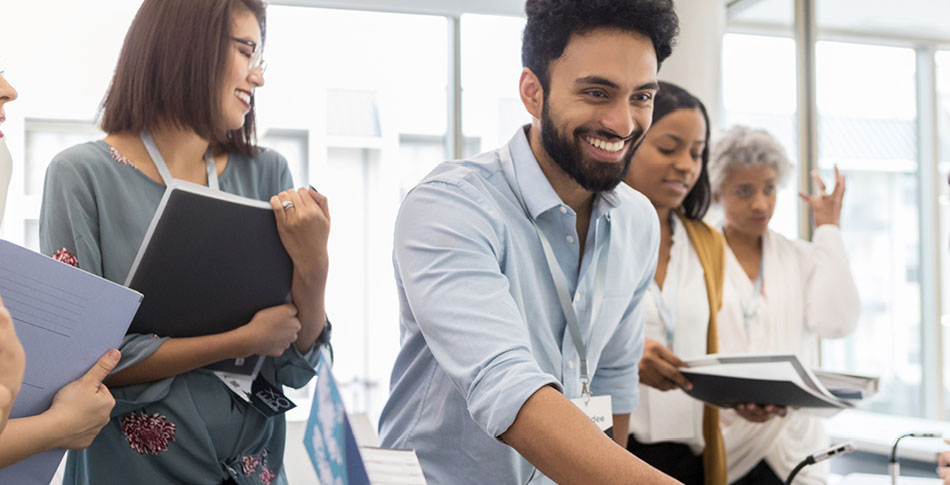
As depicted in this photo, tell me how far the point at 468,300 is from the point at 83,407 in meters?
0.55

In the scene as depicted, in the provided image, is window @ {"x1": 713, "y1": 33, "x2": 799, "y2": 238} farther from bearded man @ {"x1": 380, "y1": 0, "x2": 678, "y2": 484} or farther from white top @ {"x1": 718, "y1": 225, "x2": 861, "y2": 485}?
bearded man @ {"x1": 380, "y1": 0, "x2": 678, "y2": 484}

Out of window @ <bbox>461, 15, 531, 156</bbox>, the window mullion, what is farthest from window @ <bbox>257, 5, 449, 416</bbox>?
the window mullion

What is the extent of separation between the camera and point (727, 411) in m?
2.49

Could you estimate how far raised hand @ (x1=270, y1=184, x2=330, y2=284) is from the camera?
4.75ft

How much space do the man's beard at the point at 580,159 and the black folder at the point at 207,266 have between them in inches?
20.4

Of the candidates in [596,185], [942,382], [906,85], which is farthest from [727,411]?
[906,85]

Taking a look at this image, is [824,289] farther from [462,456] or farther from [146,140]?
[146,140]

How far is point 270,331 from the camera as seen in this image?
1.46m

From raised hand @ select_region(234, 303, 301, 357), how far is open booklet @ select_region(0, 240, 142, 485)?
0.32 meters

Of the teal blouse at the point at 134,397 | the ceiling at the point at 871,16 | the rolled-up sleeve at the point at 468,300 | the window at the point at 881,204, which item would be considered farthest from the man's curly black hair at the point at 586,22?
the ceiling at the point at 871,16

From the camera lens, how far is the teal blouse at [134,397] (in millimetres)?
1402

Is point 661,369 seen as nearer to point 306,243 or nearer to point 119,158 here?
point 306,243

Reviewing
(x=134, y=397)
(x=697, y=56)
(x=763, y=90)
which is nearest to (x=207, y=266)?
(x=134, y=397)

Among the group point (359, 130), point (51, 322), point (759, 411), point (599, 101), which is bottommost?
point (759, 411)
